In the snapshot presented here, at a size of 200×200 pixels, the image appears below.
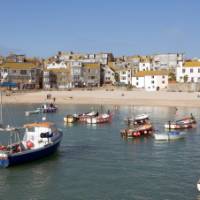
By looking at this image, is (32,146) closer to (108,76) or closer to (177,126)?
(177,126)

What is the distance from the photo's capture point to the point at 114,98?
9919cm

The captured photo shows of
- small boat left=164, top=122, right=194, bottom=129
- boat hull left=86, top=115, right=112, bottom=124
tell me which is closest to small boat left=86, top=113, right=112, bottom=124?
boat hull left=86, top=115, right=112, bottom=124

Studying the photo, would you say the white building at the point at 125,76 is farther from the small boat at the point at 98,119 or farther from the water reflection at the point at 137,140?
the water reflection at the point at 137,140

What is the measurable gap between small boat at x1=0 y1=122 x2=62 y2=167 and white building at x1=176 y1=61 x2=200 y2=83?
254 feet

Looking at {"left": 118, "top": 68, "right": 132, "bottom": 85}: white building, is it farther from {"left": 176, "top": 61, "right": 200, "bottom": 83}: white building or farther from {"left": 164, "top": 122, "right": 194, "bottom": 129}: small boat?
{"left": 164, "top": 122, "right": 194, "bottom": 129}: small boat

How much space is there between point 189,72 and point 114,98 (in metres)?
23.0

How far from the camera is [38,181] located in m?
27.1

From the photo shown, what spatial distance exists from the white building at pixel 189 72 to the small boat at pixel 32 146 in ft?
254

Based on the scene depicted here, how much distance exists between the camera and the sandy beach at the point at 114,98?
89.8 metres

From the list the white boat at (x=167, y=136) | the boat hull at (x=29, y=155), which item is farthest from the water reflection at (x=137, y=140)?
the boat hull at (x=29, y=155)

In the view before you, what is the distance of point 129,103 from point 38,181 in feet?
212

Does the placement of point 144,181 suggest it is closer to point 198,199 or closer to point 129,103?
point 198,199

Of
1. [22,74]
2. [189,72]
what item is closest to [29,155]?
[189,72]

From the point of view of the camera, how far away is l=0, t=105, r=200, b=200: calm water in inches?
961
